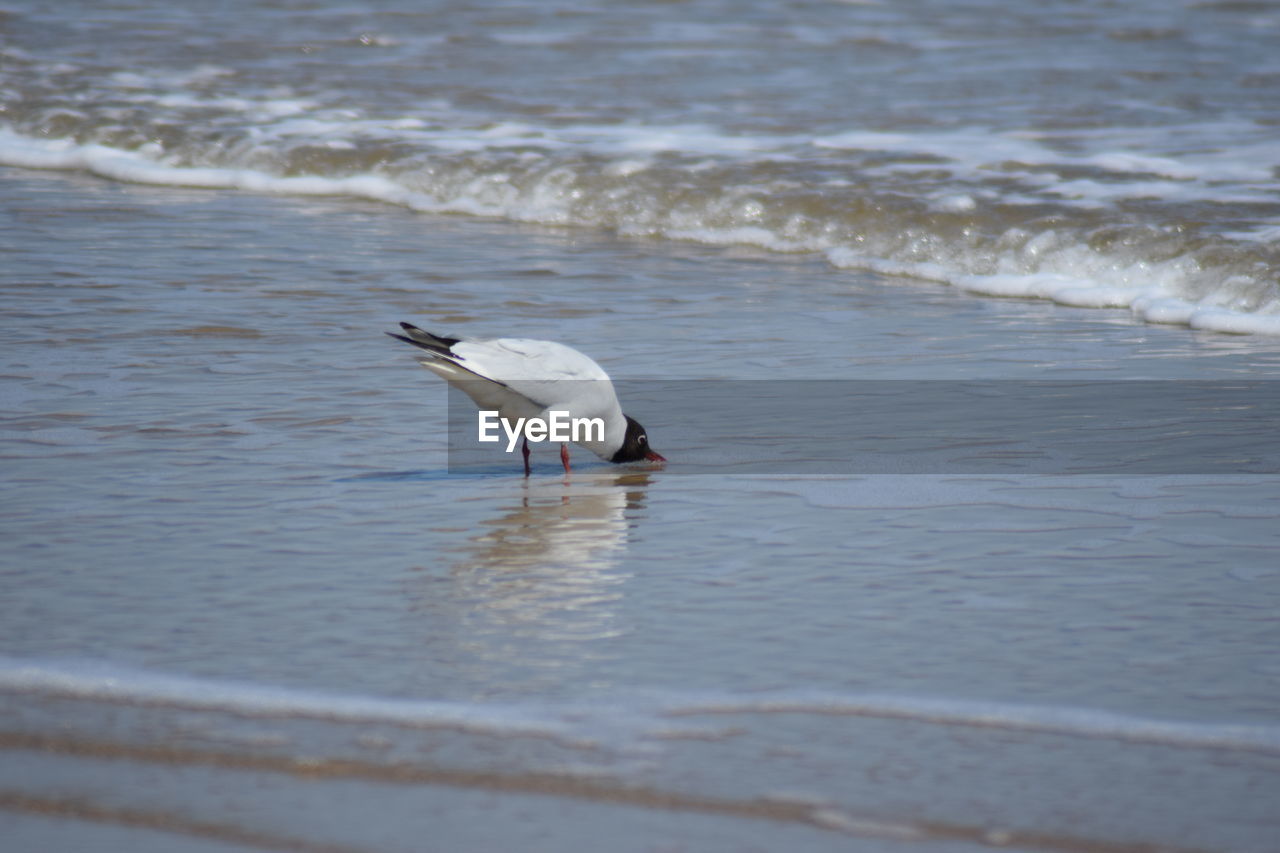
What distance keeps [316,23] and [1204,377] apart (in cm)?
1236

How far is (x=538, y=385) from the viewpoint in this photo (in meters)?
4.91

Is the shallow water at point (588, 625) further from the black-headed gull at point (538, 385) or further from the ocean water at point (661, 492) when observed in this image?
the black-headed gull at point (538, 385)

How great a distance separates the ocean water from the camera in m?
2.76

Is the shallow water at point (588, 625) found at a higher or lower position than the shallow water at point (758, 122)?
lower

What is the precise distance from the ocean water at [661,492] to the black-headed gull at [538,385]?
0.15 m

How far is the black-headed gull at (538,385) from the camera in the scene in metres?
4.77

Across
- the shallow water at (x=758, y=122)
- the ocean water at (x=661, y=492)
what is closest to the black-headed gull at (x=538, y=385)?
the ocean water at (x=661, y=492)

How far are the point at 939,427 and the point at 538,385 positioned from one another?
4.34 ft

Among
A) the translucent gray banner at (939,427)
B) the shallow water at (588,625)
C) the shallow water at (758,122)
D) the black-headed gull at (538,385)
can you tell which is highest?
the shallow water at (758,122)

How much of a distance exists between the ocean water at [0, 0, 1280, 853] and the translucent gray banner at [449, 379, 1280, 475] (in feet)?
0.09

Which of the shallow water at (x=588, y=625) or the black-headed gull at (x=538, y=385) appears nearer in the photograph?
the shallow water at (x=588, y=625)

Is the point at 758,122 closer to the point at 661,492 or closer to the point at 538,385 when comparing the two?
the point at 538,385

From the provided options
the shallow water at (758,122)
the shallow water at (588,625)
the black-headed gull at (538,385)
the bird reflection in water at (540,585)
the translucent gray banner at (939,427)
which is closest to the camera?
the shallow water at (588,625)

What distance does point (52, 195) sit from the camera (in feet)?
33.1
